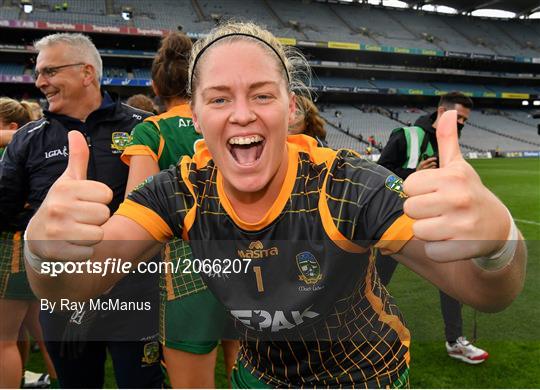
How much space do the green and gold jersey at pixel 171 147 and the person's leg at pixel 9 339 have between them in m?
1.07

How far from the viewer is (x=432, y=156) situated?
3621 mm

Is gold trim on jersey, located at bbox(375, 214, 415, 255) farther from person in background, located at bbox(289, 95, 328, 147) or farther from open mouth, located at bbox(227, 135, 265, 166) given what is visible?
person in background, located at bbox(289, 95, 328, 147)

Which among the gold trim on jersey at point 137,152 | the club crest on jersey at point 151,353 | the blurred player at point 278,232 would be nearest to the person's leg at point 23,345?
the club crest on jersey at point 151,353

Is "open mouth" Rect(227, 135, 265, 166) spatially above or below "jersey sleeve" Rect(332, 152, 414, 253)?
above

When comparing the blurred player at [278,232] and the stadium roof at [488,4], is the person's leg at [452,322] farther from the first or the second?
the stadium roof at [488,4]

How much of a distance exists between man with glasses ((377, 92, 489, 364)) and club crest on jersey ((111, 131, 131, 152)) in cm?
→ 212

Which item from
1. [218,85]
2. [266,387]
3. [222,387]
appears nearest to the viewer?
[218,85]

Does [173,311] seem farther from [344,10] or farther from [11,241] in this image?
[344,10]

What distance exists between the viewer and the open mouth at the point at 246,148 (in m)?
1.53

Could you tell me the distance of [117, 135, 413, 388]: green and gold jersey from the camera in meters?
1.44

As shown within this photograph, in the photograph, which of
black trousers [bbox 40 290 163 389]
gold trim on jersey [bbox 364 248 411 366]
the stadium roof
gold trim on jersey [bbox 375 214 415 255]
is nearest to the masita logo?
gold trim on jersey [bbox 364 248 411 366]

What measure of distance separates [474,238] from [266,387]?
1015 mm

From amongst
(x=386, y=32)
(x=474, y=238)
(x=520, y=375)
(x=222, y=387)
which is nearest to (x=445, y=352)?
(x=520, y=375)

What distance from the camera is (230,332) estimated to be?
2182 mm
